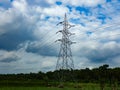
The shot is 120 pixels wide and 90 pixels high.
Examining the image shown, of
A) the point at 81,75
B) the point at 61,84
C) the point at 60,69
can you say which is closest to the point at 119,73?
the point at 81,75

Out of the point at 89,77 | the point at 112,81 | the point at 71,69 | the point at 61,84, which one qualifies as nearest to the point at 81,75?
the point at 89,77

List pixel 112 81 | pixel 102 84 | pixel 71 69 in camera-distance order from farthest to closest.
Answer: pixel 71 69
pixel 112 81
pixel 102 84

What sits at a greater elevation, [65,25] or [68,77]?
[65,25]

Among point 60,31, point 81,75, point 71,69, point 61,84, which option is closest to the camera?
point 71,69

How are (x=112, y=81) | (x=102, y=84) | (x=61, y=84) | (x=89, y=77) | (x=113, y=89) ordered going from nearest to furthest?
1. (x=102, y=84)
2. (x=113, y=89)
3. (x=112, y=81)
4. (x=61, y=84)
5. (x=89, y=77)

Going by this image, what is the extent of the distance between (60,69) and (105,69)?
55.3m

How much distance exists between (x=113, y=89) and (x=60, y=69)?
26547mm

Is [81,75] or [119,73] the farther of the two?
[81,75]

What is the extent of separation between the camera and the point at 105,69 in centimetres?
10144

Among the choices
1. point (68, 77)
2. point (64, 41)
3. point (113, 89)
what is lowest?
point (113, 89)

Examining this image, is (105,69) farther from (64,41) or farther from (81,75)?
(64,41)

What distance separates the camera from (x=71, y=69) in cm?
4741

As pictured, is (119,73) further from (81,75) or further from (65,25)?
(65,25)

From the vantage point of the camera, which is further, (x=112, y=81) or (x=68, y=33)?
(x=68, y=33)
